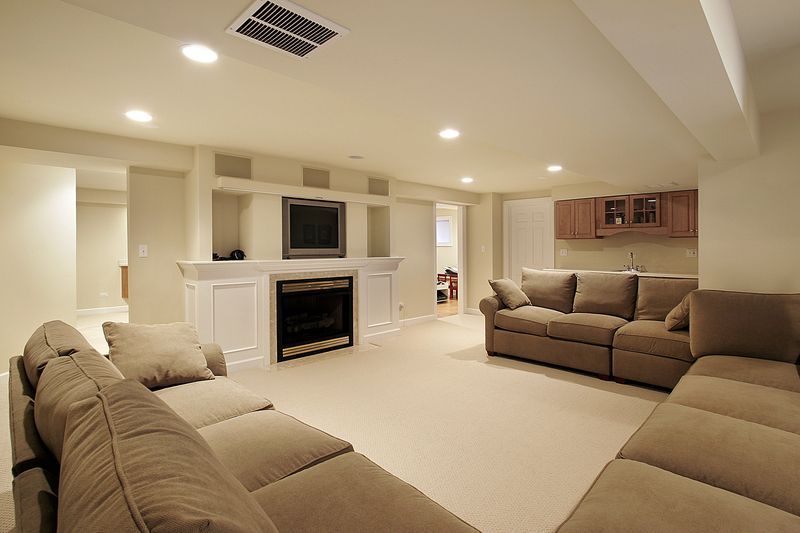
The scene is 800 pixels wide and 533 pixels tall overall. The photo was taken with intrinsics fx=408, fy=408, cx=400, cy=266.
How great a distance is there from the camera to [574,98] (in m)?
2.27

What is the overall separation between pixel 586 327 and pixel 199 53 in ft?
12.6

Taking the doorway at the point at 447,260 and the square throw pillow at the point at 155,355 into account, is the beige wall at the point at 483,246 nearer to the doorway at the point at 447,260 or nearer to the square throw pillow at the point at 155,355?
the doorway at the point at 447,260

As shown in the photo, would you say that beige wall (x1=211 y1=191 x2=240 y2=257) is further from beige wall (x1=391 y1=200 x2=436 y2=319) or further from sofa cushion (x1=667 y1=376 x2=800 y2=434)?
sofa cushion (x1=667 y1=376 x2=800 y2=434)

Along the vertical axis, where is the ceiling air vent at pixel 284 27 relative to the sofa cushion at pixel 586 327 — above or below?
above

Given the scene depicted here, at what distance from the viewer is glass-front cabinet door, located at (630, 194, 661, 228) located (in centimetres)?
589

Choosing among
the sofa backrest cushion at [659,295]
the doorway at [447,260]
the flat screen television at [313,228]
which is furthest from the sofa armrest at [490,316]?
the doorway at [447,260]

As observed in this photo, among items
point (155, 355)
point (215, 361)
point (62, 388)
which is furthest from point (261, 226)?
point (62, 388)

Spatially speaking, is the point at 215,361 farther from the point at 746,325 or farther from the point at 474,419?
the point at 746,325

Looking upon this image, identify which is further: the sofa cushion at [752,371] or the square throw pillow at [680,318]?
the square throw pillow at [680,318]

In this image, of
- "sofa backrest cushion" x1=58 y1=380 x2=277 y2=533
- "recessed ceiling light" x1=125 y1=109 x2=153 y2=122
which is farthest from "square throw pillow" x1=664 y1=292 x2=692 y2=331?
"recessed ceiling light" x1=125 y1=109 x2=153 y2=122

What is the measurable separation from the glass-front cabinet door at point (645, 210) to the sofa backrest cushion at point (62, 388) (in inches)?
258

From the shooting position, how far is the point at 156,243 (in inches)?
166

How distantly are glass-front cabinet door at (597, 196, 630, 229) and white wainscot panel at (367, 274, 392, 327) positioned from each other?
11.4 feet

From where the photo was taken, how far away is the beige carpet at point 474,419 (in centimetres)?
212
